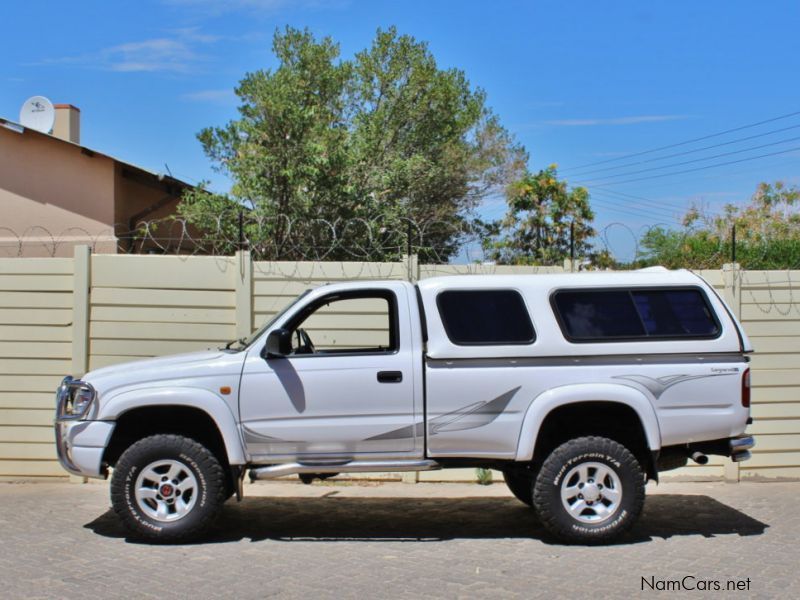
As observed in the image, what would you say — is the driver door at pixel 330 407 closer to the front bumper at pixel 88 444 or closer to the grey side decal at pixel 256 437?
the grey side decal at pixel 256 437

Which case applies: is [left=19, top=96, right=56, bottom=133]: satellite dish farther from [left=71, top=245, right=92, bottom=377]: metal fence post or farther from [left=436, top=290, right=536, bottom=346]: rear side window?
[left=436, top=290, right=536, bottom=346]: rear side window

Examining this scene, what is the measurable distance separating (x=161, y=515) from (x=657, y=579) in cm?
370

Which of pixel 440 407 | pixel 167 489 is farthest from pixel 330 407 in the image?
pixel 167 489

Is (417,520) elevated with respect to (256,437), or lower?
lower

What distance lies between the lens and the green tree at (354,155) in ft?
56.5

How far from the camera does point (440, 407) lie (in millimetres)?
6879

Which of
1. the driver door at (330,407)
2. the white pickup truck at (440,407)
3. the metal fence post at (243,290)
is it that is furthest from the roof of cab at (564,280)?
the metal fence post at (243,290)

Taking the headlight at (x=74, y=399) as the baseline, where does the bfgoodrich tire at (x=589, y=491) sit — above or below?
below

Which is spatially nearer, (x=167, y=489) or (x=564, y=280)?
(x=167, y=489)

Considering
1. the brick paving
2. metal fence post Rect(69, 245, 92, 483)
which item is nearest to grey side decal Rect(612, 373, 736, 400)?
the brick paving

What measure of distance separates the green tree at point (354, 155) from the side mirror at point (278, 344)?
474cm

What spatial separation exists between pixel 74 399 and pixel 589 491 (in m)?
4.12

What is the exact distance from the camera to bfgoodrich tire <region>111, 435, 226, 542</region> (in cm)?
686

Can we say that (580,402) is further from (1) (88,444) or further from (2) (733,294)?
(1) (88,444)
